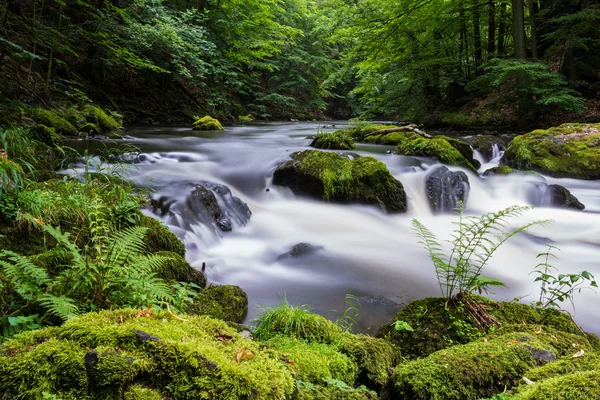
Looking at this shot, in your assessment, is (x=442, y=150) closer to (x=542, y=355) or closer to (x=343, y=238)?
(x=343, y=238)

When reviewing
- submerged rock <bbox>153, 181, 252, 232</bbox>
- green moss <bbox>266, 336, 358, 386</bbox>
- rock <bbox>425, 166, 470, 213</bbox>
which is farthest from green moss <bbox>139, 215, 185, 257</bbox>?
rock <bbox>425, 166, 470, 213</bbox>

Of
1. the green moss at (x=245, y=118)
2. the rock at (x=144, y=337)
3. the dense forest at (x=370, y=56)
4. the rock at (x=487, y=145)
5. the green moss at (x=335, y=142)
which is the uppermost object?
the dense forest at (x=370, y=56)

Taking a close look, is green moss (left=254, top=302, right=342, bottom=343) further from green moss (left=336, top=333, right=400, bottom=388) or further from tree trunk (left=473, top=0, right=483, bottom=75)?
tree trunk (left=473, top=0, right=483, bottom=75)

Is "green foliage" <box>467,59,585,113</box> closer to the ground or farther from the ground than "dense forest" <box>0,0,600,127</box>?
closer to the ground

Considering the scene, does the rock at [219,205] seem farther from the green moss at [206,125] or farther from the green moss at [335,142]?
the green moss at [206,125]

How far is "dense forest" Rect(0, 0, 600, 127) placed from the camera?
12.5m

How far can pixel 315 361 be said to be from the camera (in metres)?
1.94

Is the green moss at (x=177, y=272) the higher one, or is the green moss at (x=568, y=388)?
the green moss at (x=568, y=388)

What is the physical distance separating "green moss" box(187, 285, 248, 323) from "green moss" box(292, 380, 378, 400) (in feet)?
4.87

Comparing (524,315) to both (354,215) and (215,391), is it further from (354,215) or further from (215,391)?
(354,215)

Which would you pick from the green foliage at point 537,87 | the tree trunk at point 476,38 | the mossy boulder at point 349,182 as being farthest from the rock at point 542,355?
the tree trunk at point 476,38

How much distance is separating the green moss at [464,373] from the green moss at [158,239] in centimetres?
286

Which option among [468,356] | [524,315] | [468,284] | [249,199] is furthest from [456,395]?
[249,199]

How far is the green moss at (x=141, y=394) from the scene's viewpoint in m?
1.30
